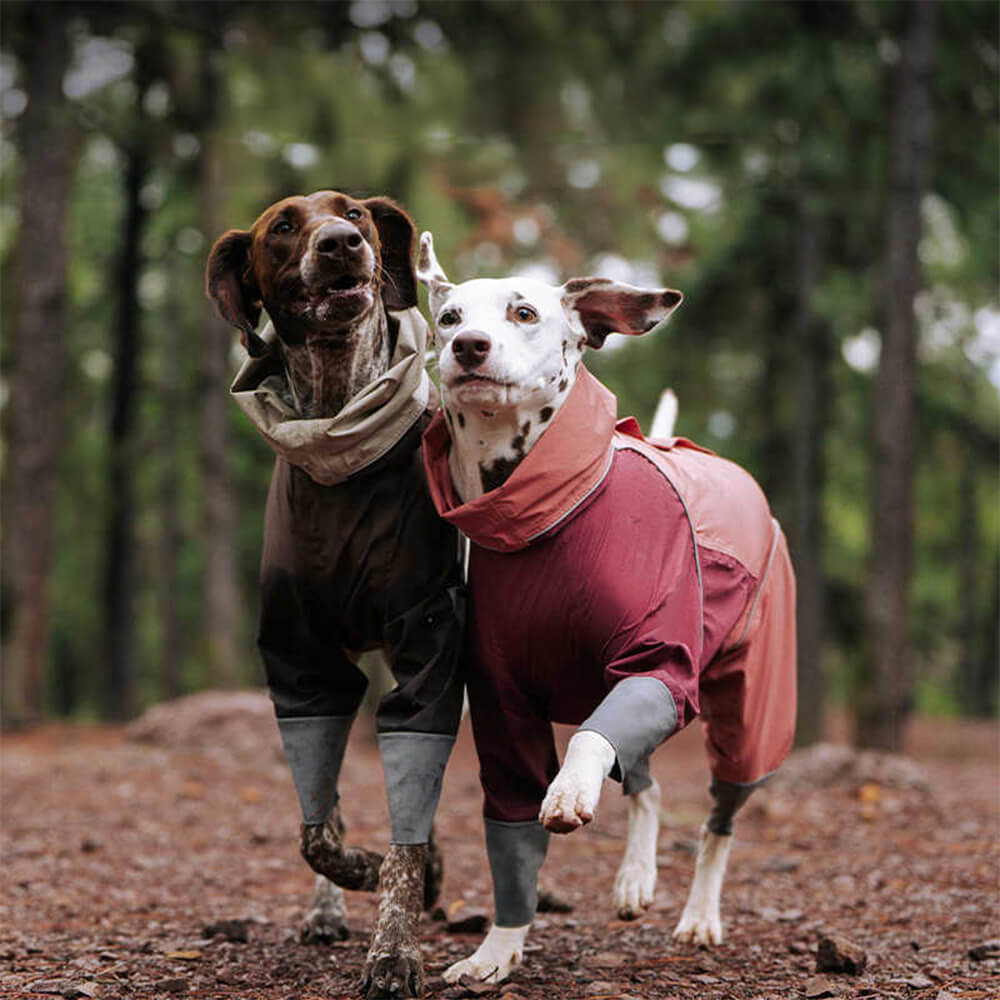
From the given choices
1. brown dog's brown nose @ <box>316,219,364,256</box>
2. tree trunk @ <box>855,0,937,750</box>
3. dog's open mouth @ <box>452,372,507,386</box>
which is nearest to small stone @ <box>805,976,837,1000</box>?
dog's open mouth @ <box>452,372,507,386</box>

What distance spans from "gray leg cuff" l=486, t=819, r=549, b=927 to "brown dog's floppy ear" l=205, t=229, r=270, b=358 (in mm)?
1714

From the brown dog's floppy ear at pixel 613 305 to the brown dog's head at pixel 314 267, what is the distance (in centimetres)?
64

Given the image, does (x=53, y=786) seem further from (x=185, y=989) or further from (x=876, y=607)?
(x=876, y=607)

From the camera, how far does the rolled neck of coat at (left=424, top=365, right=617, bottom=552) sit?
411 centimetres

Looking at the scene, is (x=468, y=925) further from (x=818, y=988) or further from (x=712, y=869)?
(x=818, y=988)

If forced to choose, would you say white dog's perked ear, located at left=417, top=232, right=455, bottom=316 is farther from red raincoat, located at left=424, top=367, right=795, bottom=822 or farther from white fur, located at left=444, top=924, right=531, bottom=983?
white fur, located at left=444, top=924, right=531, bottom=983

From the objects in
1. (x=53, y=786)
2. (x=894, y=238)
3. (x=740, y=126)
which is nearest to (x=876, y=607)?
(x=894, y=238)

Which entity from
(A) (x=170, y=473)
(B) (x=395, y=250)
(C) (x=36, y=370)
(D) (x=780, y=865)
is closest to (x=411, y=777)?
(B) (x=395, y=250)

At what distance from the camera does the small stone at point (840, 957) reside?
4551 millimetres

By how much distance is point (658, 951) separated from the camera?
5.09 metres

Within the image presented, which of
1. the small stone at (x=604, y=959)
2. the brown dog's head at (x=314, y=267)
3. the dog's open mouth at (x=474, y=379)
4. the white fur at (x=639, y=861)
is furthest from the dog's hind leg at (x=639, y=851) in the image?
the brown dog's head at (x=314, y=267)

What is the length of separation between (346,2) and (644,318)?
31.5ft

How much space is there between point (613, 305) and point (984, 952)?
247 cm

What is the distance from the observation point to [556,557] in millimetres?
4160
